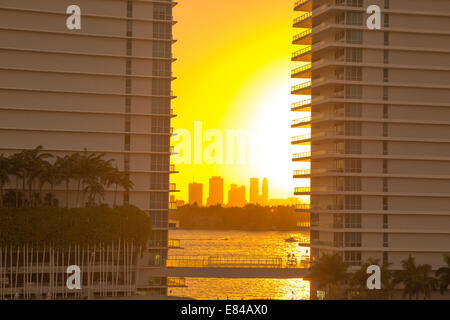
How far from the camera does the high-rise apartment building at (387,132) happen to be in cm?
9388

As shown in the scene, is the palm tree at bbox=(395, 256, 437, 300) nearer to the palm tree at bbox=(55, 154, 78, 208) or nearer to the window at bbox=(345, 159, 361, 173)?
the window at bbox=(345, 159, 361, 173)

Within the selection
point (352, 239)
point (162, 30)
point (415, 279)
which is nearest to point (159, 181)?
point (162, 30)

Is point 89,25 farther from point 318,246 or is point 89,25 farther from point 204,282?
point 204,282

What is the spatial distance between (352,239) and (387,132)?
1522cm

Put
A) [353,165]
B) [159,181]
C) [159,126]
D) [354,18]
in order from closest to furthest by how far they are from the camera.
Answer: [353,165] < [354,18] < [159,126] < [159,181]

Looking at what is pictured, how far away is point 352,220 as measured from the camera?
93688 millimetres

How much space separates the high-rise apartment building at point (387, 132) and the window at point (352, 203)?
0.13 m

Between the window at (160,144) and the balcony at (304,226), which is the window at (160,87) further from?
the balcony at (304,226)

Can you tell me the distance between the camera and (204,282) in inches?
6014

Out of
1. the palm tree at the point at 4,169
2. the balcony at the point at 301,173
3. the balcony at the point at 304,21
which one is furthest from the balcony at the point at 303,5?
the palm tree at the point at 4,169

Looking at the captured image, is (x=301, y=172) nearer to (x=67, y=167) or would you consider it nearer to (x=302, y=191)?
(x=302, y=191)

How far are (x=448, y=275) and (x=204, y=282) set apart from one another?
72729 millimetres

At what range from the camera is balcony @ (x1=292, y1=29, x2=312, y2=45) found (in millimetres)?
101375

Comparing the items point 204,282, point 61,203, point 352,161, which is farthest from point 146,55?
point 204,282
